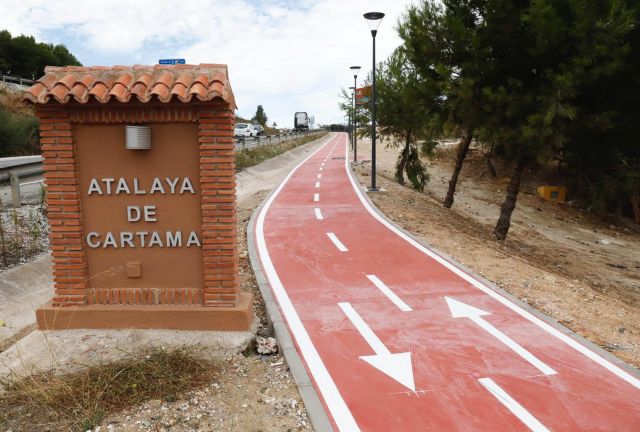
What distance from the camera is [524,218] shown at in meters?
24.0

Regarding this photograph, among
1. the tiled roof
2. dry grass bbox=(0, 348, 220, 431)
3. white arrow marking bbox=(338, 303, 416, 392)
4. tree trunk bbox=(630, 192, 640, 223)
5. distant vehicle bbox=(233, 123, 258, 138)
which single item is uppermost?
distant vehicle bbox=(233, 123, 258, 138)

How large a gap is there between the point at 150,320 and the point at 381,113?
18855 mm

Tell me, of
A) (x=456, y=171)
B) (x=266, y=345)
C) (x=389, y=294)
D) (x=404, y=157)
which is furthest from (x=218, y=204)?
(x=404, y=157)

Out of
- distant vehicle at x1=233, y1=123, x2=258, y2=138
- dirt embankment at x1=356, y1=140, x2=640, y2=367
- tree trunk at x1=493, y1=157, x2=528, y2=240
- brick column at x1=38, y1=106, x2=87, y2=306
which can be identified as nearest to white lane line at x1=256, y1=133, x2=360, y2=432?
brick column at x1=38, y1=106, x2=87, y2=306

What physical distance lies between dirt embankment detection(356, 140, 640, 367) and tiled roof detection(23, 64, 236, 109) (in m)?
5.94

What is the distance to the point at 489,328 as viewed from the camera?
682 cm

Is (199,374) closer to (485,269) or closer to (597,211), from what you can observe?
(485,269)

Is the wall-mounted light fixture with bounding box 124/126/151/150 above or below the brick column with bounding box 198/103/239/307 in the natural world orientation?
above

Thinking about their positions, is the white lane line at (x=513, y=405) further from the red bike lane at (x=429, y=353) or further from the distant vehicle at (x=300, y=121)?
the distant vehicle at (x=300, y=121)

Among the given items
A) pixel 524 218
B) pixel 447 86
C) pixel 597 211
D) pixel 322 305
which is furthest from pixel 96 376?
pixel 597 211

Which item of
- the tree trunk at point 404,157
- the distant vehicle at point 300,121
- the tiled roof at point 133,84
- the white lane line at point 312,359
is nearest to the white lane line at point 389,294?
the white lane line at point 312,359

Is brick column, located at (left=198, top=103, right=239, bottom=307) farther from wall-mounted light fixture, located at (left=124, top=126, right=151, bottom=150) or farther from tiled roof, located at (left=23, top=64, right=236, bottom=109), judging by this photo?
wall-mounted light fixture, located at (left=124, top=126, right=151, bottom=150)

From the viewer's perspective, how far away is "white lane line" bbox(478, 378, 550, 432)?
15.2ft

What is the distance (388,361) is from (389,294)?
236 centimetres
